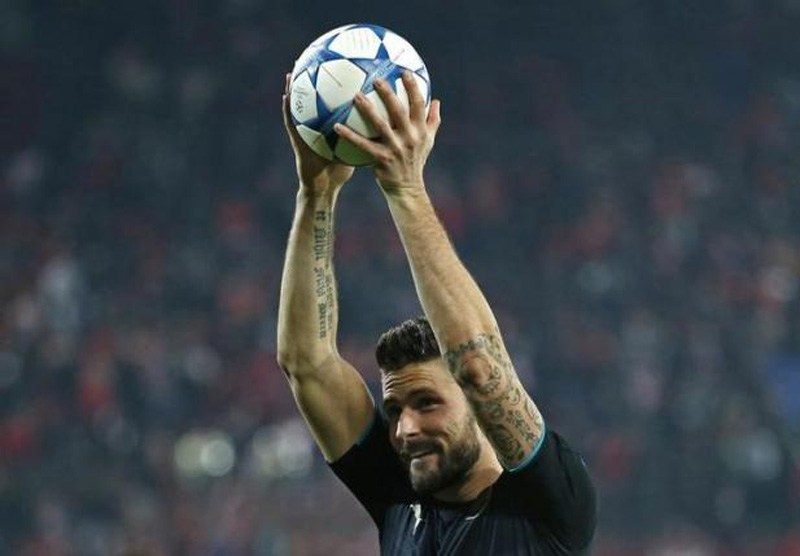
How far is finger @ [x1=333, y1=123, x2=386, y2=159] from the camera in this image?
292 cm

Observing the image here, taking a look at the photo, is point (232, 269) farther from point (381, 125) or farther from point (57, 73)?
point (381, 125)

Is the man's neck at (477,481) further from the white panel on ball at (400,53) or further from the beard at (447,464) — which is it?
the white panel on ball at (400,53)

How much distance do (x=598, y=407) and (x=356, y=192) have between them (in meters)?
3.51

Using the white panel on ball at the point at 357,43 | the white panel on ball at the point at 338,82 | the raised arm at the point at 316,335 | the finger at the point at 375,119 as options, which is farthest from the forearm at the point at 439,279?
the raised arm at the point at 316,335

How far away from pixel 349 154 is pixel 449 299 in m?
0.48

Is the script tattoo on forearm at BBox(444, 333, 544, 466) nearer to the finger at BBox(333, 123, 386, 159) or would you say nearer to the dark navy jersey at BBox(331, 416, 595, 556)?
the dark navy jersey at BBox(331, 416, 595, 556)

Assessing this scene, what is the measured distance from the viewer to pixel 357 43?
3256 mm

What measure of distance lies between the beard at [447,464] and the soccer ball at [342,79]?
61 cm

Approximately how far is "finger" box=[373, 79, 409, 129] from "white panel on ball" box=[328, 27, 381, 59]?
0.24m

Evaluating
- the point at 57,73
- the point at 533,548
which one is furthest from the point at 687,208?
the point at 533,548

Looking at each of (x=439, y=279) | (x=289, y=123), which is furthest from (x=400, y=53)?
(x=439, y=279)

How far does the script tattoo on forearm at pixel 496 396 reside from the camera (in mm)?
2877

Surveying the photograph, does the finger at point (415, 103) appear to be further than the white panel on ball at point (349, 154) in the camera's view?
No

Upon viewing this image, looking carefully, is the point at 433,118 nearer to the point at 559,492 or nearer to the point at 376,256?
the point at 559,492
